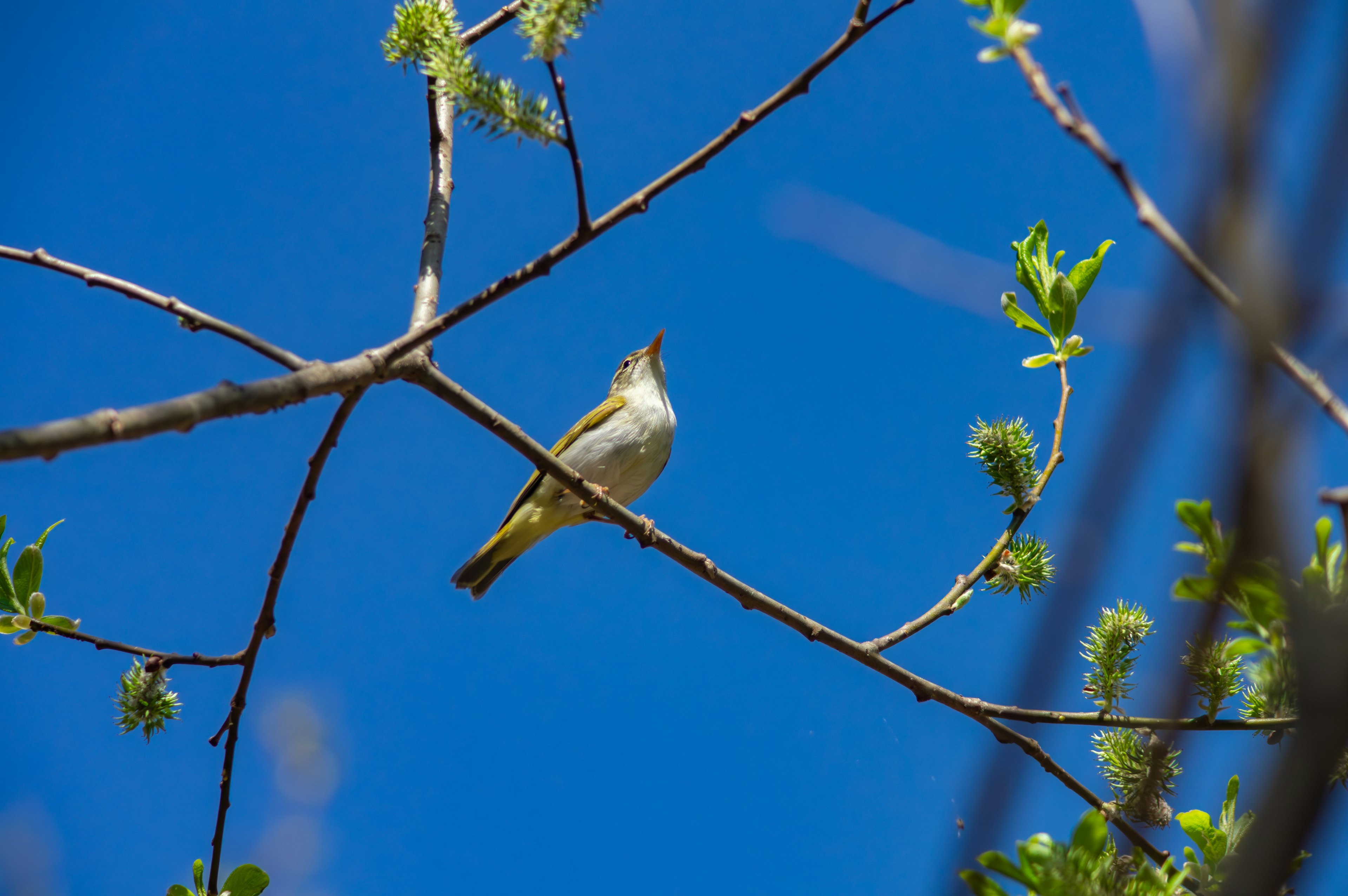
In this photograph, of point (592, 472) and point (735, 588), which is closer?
point (735, 588)

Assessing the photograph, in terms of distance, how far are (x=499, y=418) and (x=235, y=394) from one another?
3.26 feet

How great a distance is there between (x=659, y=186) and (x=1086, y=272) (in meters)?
1.73

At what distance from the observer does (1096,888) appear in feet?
5.22

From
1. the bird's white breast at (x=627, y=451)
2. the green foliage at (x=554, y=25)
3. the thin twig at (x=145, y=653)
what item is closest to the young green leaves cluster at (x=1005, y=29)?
the green foliage at (x=554, y=25)

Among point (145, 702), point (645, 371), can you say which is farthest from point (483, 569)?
point (145, 702)

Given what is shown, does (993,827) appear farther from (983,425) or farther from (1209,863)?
(983,425)

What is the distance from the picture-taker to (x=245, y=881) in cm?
269

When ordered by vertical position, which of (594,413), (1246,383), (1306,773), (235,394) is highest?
(594,413)

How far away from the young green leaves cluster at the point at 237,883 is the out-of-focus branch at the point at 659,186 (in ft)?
5.48

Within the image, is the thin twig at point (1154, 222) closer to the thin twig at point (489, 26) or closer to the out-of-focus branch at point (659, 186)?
the out-of-focus branch at point (659, 186)

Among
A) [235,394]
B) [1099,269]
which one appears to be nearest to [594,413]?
[1099,269]

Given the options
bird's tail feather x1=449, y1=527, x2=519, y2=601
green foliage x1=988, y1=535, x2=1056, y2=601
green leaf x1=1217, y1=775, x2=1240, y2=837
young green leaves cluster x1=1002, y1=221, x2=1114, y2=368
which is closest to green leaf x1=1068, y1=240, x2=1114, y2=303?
young green leaves cluster x1=1002, y1=221, x2=1114, y2=368

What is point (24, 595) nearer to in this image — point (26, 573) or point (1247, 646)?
point (26, 573)

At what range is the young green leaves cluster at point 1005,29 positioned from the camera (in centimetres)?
166
